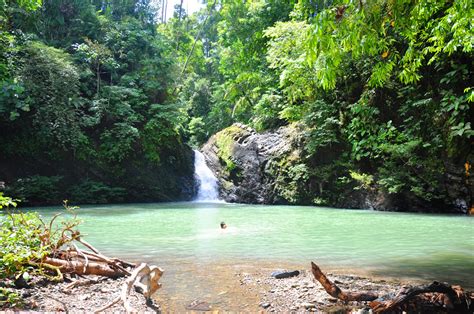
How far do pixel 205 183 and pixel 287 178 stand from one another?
18.7 feet

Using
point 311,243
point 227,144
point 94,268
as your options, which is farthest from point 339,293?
point 227,144

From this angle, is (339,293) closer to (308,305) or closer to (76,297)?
(308,305)

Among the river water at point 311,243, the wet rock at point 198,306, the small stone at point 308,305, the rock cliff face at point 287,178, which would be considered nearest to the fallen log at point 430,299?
the small stone at point 308,305

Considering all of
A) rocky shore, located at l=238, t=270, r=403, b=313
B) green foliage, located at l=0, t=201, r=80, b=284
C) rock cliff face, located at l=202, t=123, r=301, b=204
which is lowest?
rocky shore, located at l=238, t=270, r=403, b=313

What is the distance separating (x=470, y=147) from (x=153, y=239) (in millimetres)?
10581

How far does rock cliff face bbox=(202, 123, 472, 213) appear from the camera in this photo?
Result: 13970 millimetres

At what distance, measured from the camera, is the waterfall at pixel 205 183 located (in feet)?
70.2

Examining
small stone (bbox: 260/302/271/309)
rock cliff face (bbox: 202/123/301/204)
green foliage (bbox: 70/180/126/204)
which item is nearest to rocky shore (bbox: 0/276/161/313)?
small stone (bbox: 260/302/271/309)

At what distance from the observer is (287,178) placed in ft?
59.2

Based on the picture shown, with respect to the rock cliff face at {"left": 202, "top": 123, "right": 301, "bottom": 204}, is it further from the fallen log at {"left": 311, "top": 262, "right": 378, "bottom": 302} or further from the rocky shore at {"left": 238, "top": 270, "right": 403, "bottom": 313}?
the fallen log at {"left": 311, "top": 262, "right": 378, "bottom": 302}

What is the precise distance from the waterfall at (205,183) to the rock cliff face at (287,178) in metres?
0.37

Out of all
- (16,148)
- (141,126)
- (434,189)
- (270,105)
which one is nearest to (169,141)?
(141,126)

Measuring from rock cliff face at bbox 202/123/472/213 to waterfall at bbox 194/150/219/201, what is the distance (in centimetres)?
37

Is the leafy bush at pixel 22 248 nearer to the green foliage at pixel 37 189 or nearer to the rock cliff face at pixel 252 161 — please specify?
the green foliage at pixel 37 189
